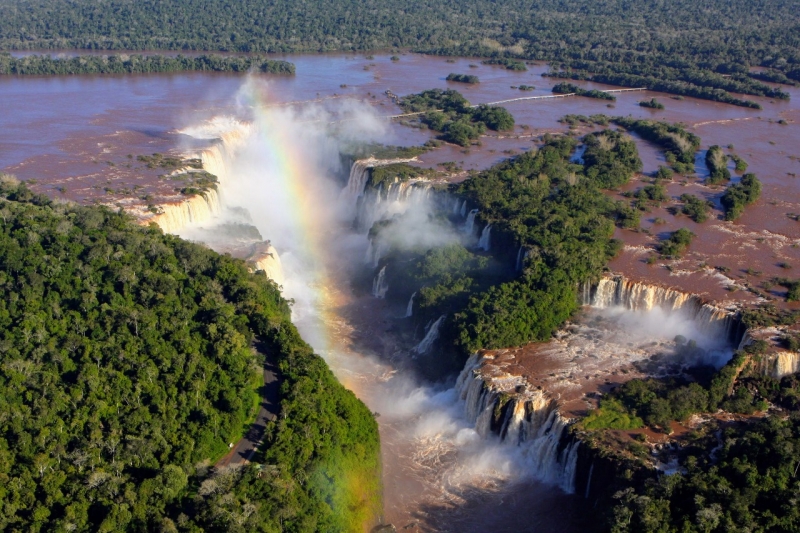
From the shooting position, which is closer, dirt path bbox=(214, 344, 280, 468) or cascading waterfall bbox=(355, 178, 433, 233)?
dirt path bbox=(214, 344, 280, 468)

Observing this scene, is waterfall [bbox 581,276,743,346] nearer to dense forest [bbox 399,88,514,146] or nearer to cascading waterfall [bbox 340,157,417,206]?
cascading waterfall [bbox 340,157,417,206]

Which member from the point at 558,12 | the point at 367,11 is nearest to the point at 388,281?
the point at 367,11

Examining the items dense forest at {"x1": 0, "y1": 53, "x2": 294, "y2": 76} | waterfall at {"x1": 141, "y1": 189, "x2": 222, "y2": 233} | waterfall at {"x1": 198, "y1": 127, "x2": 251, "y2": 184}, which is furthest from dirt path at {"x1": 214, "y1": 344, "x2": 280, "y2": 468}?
dense forest at {"x1": 0, "y1": 53, "x2": 294, "y2": 76}

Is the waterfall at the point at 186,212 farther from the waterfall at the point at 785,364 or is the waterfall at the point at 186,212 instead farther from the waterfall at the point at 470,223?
the waterfall at the point at 785,364

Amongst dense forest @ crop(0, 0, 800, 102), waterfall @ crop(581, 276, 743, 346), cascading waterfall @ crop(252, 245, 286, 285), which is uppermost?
dense forest @ crop(0, 0, 800, 102)

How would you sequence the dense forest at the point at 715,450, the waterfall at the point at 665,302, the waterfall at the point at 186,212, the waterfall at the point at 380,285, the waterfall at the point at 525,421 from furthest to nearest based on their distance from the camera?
the waterfall at the point at 380,285, the waterfall at the point at 186,212, the waterfall at the point at 665,302, the waterfall at the point at 525,421, the dense forest at the point at 715,450

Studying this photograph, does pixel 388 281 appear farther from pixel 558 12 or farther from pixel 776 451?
pixel 558 12

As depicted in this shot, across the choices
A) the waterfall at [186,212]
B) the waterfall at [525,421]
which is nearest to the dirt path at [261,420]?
the waterfall at [525,421]
